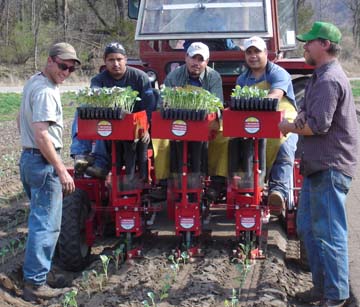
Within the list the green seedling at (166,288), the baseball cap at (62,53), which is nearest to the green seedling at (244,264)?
the green seedling at (166,288)

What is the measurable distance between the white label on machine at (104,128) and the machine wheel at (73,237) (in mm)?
669

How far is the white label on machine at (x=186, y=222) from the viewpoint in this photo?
573 cm

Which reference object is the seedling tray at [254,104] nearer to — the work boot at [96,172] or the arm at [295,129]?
the arm at [295,129]

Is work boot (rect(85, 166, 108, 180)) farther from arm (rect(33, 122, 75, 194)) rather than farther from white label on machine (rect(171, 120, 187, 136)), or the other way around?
arm (rect(33, 122, 75, 194))

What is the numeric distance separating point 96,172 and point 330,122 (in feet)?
8.02

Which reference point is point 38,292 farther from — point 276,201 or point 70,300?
point 276,201

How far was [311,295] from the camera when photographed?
4832mm

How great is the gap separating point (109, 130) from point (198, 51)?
3.92ft

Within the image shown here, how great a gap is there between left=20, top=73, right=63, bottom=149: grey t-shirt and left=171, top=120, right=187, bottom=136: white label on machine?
960 millimetres

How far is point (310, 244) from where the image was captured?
4754 mm

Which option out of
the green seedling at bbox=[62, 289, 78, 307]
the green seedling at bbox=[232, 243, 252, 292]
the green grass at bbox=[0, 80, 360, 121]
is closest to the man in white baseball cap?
the green seedling at bbox=[232, 243, 252, 292]

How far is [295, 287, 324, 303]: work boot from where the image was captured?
477cm

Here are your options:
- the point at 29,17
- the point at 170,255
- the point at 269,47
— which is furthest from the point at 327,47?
the point at 29,17

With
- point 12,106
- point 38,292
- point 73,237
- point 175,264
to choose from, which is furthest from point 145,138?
point 12,106
